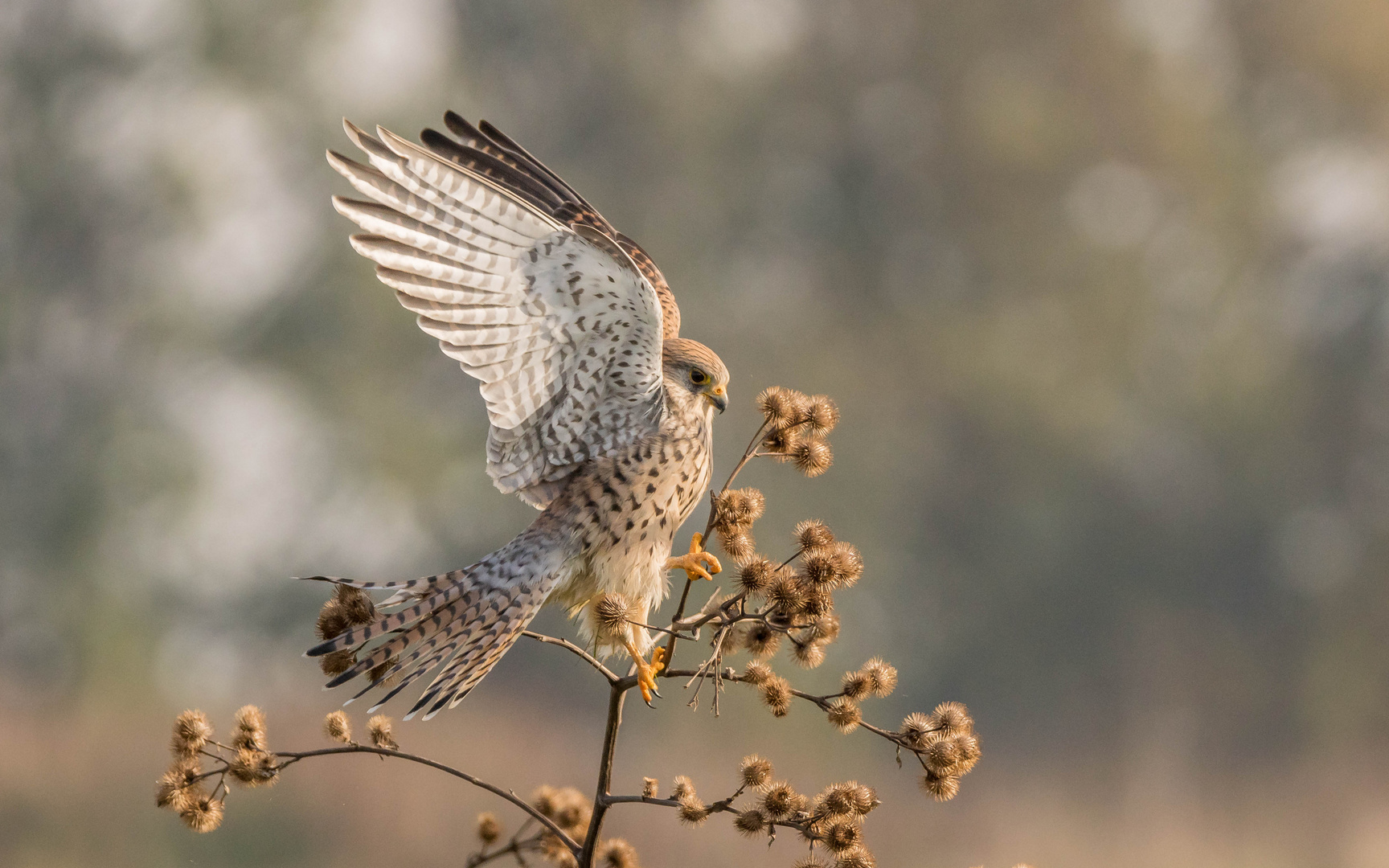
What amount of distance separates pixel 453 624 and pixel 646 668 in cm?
34

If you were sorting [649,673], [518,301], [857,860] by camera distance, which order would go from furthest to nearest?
[518,301]
[649,673]
[857,860]

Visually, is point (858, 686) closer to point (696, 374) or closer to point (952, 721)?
point (952, 721)

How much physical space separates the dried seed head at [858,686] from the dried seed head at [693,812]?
0.82ft

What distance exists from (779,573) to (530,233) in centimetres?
81

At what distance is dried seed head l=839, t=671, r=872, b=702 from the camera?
143cm

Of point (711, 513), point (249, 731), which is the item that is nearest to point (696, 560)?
point (711, 513)

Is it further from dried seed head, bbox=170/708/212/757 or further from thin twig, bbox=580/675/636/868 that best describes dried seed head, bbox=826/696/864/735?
dried seed head, bbox=170/708/212/757

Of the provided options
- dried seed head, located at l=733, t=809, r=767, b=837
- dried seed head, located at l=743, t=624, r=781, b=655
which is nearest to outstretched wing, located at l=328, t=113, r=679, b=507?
dried seed head, located at l=743, t=624, r=781, b=655

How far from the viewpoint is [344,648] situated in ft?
4.81

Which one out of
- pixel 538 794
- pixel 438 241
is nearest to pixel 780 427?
pixel 438 241

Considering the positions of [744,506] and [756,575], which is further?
[744,506]

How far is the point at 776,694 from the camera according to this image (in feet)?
4.90

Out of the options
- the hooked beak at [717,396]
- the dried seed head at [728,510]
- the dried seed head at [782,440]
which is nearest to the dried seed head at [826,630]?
the dried seed head at [728,510]

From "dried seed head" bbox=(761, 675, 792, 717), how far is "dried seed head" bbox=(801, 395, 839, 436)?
0.41m
